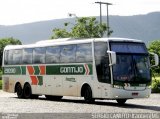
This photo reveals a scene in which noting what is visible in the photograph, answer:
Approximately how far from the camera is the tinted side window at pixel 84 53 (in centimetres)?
2512

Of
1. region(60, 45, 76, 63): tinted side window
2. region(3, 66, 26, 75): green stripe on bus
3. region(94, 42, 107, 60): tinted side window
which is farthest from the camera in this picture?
region(3, 66, 26, 75): green stripe on bus

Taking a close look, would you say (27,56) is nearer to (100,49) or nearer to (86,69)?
(86,69)

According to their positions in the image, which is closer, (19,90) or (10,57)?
(19,90)

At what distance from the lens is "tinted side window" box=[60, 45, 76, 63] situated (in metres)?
26.4

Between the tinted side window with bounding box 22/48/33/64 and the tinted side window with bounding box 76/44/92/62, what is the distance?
5.14m

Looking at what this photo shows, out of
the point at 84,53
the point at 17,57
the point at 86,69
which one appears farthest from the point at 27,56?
Answer: the point at 86,69

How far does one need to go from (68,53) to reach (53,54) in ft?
5.24

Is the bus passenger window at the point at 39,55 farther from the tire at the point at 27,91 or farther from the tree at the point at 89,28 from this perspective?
the tree at the point at 89,28

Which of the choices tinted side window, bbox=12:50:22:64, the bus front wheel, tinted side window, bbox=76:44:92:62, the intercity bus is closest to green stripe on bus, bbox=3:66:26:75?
the intercity bus

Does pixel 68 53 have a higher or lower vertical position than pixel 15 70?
higher

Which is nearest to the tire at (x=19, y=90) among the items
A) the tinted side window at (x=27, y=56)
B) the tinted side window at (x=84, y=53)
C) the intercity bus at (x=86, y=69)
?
the intercity bus at (x=86, y=69)

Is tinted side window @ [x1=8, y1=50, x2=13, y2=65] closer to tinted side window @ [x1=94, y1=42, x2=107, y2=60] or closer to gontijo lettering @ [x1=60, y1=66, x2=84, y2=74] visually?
gontijo lettering @ [x1=60, y1=66, x2=84, y2=74]

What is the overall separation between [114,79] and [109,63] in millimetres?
751

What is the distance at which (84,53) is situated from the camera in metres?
25.5
